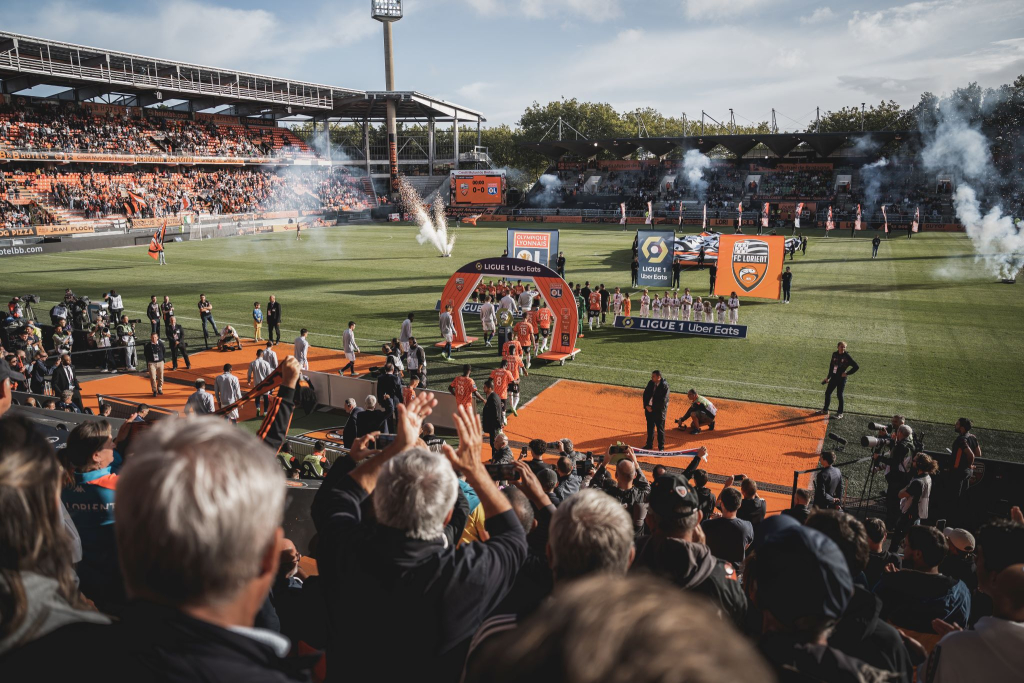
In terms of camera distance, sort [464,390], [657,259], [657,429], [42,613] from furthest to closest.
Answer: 1. [657,259]
2. [464,390]
3. [657,429]
4. [42,613]

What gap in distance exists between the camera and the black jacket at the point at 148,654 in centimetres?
140

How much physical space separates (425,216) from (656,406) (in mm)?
52872

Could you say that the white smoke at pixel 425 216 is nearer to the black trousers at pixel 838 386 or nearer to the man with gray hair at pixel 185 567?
the black trousers at pixel 838 386

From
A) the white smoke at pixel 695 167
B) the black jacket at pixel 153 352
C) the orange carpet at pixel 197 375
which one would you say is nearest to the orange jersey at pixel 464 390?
the orange carpet at pixel 197 375

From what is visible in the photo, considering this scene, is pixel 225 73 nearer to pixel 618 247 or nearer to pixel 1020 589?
pixel 618 247

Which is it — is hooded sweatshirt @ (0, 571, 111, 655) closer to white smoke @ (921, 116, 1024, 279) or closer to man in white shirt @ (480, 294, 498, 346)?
man in white shirt @ (480, 294, 498, 346)

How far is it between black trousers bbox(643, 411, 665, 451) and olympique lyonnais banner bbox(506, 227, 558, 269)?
39.4 ft

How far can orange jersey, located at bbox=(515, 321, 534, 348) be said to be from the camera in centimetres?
1811

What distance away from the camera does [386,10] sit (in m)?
98.2

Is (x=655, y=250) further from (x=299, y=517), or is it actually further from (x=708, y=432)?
(x=299, y=517)

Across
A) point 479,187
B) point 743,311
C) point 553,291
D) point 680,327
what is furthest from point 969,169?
point 553,291

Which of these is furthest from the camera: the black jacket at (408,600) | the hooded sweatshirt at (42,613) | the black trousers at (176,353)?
the black trousers at (176,353)

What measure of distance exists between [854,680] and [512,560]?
51.7 inches

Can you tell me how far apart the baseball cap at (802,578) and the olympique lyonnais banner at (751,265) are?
2064 centimetres
